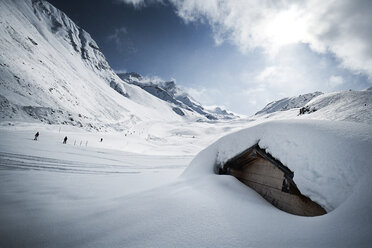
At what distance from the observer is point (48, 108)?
97.4 feet

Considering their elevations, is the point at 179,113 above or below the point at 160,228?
above

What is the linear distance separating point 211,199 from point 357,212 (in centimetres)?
242

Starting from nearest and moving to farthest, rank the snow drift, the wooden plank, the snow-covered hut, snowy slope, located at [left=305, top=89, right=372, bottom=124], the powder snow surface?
1. the powder snow surface
2. the snow drift
3. the wooden plank
4. the snow-covered hut
5. snowy slope, located at [left=305, top=89, right=372, bottom=124]

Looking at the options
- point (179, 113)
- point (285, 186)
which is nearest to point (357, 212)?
point (285, 186)

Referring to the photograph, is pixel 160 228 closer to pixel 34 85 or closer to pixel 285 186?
pixel 285 186

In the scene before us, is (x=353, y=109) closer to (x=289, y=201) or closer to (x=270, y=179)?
(x=270, y=179)

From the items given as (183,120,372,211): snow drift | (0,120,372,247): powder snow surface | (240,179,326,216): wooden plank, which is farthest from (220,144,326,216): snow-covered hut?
(0,120,372,247): powder snow surface

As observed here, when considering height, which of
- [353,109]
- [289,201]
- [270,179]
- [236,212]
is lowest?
[236,212]

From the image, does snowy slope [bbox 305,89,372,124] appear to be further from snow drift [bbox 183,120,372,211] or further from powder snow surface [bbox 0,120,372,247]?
powder snow surface [bbox 0,120,372,247]

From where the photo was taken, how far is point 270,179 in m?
4.60

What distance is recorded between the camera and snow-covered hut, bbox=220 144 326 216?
12.0 feet

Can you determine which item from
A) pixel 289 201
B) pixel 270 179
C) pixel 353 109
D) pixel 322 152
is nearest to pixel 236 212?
pixel 289 201

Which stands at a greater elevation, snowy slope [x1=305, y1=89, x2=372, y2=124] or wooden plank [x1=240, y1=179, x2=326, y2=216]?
snowy slope [x1=305, y1=89, x2=372, y2=124]

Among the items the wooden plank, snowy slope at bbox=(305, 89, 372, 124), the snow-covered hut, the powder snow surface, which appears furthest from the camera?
snowy slope at bbox=(305, 89, 372, 124)
